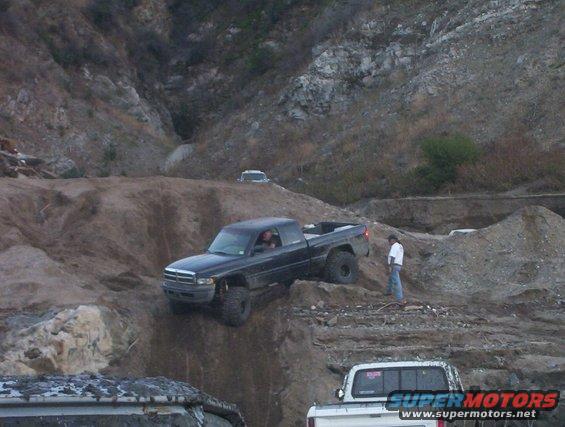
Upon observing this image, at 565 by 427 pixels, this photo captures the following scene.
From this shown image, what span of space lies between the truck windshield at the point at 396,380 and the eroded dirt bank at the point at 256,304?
10.8 ft

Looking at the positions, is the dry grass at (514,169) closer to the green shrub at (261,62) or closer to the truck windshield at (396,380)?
the truck windshield at (396,380)

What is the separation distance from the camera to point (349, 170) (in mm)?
39781

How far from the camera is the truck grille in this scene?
1619cm

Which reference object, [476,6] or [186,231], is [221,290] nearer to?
[186,231]

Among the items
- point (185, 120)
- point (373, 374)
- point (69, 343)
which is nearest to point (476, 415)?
point (373, 374)

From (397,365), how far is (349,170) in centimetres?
2941

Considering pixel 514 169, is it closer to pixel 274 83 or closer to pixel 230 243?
pixel 230 243

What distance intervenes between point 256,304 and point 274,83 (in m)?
37.8

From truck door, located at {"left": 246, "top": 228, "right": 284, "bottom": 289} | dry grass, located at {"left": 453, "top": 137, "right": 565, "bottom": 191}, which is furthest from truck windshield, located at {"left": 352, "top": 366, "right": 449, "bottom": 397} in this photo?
dry grass, located at {"left": 453, "top": 137, "right": 565, "bottom": 191}

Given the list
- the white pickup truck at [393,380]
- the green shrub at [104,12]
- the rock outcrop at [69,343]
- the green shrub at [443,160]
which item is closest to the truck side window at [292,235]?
the rock outcrop at [69,343]

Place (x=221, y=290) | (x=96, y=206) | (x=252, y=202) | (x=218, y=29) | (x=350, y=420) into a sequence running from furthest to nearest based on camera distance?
(x=218, y=29), (x=252, y=202), (x=96, y=206), (x=221, y=290), (x=350, y=420)

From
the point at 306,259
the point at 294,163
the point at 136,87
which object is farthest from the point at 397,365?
the point at 136,87

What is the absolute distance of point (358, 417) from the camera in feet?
28.7

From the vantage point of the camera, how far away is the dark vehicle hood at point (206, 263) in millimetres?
16391
